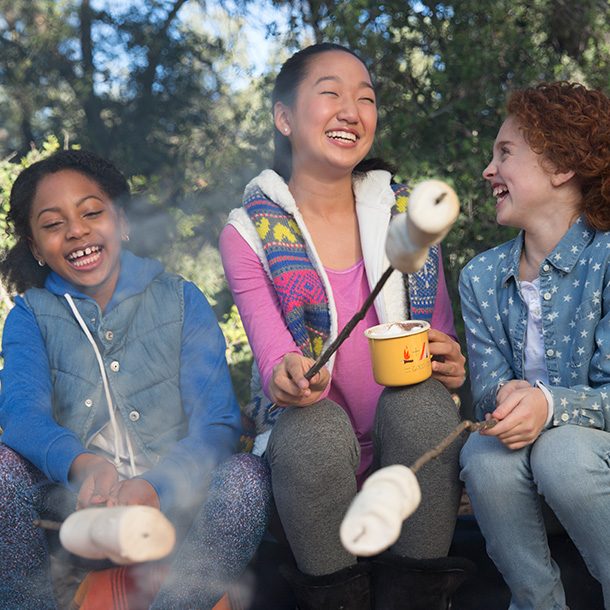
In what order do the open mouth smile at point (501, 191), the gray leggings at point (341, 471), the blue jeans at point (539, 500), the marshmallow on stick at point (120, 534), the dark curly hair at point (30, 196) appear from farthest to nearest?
the dark curly hair at point (30, 196), the open mouth smile at point (501, 191), the gray leggings at point (341, 471), the blue jeans at point (539, 500), the marshmallow on stick at point (120, 534)

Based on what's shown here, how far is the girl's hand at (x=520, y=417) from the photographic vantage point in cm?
177

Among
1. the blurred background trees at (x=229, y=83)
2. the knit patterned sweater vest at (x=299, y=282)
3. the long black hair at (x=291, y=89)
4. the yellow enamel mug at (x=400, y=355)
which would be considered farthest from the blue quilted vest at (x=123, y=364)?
the blurred background trees at (x=229, y=83)

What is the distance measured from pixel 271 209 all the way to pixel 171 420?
0.67 meters

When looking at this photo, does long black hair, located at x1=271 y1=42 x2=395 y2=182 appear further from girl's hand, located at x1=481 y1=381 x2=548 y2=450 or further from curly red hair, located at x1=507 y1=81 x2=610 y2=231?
girl's hand, located at x1=481 y1=381 x2=548 y2=450

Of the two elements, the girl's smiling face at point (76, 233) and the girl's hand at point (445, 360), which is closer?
the girl's hand at point (445, 360)

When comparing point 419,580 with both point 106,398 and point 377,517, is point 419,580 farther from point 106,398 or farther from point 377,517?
point 106,398

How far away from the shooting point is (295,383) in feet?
6.10

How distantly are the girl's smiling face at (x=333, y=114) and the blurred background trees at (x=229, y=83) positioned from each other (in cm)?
→ 99

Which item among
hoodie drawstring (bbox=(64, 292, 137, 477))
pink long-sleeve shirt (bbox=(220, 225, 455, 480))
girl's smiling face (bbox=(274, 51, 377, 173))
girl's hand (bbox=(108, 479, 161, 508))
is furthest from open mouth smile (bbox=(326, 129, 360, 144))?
girl's hand (bbox=(108, 479, 161, 508))

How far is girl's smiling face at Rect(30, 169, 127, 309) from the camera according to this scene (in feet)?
7.54

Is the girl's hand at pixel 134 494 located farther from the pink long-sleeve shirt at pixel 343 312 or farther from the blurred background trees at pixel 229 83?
the blurred background trees at pixel 229 83

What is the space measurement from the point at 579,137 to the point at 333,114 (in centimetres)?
67

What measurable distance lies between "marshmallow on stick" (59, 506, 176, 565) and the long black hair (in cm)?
136

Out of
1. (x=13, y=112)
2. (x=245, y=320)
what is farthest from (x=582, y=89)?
(x=13, y=112)
